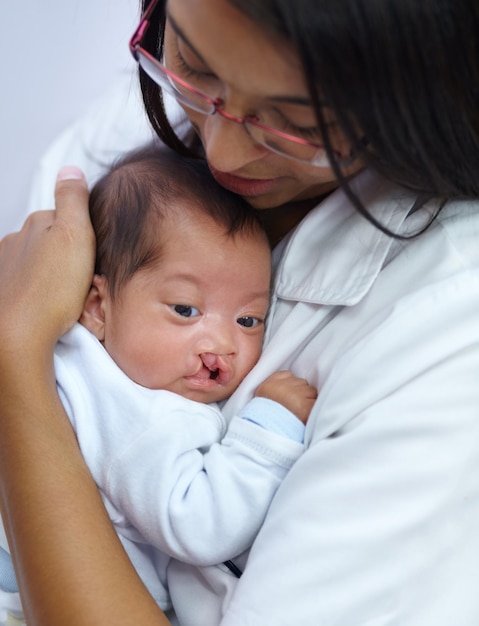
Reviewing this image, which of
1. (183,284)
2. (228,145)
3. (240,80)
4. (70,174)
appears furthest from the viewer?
(70,174)

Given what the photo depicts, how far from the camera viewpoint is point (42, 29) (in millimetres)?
2373

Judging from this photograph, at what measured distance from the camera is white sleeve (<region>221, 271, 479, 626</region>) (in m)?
Result: 1.02

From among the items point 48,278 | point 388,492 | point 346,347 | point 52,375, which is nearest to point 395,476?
point 388,492

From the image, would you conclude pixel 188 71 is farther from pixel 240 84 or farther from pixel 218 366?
pixel 218 366

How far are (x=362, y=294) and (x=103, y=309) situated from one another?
0.44 m

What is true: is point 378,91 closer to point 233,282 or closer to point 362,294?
point 362,294

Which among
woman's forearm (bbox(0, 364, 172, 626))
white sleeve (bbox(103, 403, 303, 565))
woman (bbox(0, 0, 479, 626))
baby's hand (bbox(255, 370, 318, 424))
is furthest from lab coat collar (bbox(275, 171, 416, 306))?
woman's forearm (bbox(0, 364, 172, 626))

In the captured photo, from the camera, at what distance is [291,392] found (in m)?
1.23

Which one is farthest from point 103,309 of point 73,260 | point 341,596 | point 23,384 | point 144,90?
point 341,596

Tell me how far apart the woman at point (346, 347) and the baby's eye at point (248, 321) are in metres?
0.11

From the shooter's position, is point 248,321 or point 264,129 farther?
point 248,321

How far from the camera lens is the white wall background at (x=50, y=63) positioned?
2287mm

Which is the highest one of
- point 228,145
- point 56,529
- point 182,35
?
point 182,35

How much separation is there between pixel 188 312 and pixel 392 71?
0.57 meters
